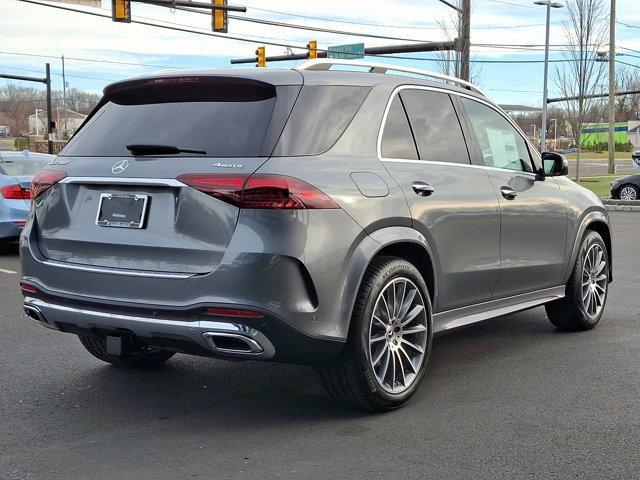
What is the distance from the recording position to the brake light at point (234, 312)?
390 cm

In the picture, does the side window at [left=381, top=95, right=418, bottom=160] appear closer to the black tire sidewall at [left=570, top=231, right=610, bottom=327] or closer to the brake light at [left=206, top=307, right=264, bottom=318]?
the brake light at [left=206, top=307, right=264, bottom=318]

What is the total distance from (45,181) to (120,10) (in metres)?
19.3

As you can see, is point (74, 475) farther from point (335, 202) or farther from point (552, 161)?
point (552, 161)

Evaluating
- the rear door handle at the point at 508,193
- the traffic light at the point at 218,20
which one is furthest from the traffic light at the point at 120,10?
the rear door handle at the point at 508,193

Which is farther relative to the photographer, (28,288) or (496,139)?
(496,139)

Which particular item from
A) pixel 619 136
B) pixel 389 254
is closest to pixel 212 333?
pixel 389 254

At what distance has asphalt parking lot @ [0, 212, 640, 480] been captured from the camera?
12.4 feet

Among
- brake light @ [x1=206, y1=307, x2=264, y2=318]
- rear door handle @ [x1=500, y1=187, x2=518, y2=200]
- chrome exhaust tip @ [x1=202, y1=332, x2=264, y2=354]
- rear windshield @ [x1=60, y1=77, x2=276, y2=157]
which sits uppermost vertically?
rear windshield @ [x1=60, y1=77, x2=276, y2=157]

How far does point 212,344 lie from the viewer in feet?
13.1

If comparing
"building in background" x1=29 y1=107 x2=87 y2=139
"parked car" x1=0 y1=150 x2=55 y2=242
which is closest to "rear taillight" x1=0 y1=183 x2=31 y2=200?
"parked car" x1=0 y1=150 x2=55 y2=242

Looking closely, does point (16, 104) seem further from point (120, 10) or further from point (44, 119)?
point (120, 10)

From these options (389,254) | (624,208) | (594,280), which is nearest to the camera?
(389,254)

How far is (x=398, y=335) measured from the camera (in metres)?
4.63

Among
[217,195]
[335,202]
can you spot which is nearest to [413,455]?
[335,202]
